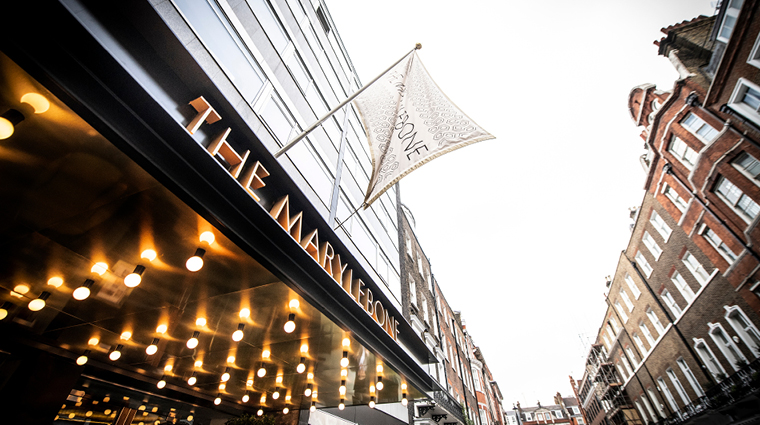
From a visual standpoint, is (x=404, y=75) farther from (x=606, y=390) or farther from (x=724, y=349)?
(x=606, y=390)

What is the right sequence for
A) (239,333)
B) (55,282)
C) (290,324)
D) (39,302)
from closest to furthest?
(55,282) → (39,302) → (290,324) → (239,333)

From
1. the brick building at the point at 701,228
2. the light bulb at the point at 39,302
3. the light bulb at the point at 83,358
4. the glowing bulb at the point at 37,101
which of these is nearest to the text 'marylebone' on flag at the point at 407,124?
Answer: the glowing bulb at the point at 37,101

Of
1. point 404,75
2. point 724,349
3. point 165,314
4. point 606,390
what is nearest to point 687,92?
point 724,349

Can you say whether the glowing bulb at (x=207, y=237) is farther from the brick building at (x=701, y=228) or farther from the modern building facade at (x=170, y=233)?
the brick building at (x=701, y=228)

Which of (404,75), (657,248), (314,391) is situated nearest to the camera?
(404,75)

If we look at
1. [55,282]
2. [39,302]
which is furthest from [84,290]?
[39,302]

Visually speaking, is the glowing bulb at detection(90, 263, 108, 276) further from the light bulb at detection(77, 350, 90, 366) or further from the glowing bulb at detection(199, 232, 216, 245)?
the light bulb at detection(77, 350, 90, 366)

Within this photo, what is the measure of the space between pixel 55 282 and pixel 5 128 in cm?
354

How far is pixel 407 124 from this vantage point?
7.73m

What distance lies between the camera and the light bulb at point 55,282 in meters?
5.44

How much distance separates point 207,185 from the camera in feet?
13.1

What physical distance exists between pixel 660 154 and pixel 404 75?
24.6 meters

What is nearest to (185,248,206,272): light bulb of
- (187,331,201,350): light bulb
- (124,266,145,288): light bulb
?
(124,266,145,288): light bulb

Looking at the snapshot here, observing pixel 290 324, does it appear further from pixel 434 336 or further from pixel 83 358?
pixel 434 336
